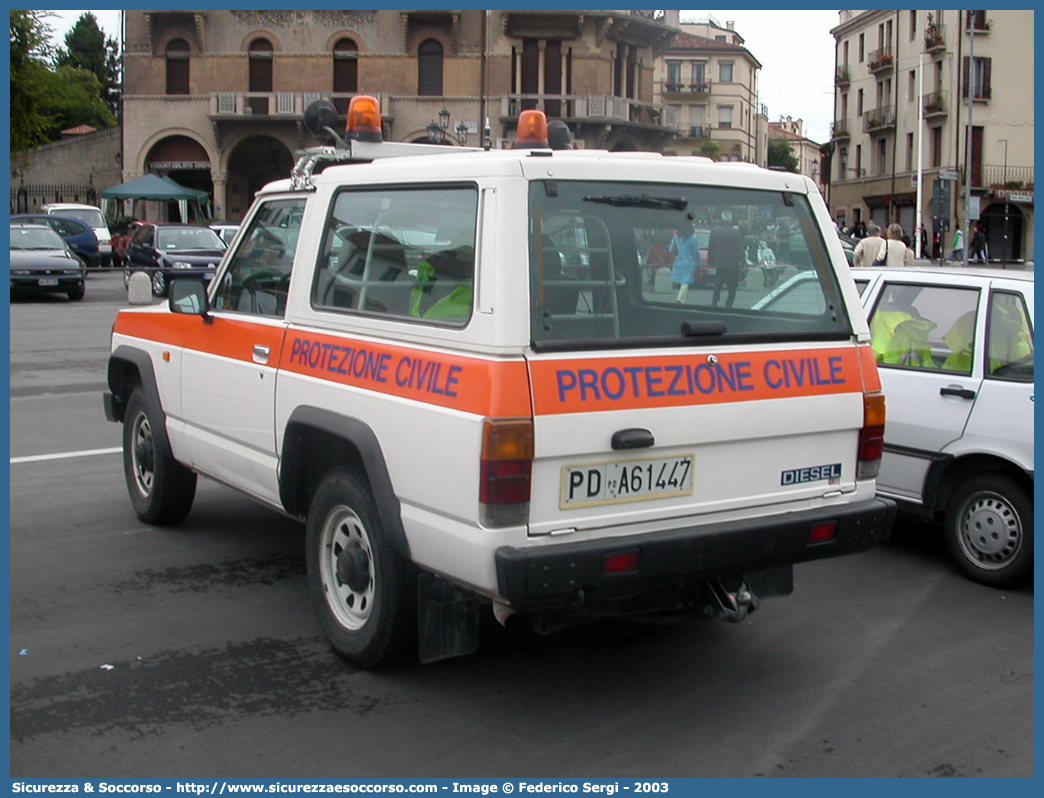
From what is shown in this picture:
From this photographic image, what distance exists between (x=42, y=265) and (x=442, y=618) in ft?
73.2

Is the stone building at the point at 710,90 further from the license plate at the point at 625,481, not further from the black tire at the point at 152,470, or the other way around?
the license plate at the point at 625,481

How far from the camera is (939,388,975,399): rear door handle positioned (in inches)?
234

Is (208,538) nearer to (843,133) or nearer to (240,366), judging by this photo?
(240,366)

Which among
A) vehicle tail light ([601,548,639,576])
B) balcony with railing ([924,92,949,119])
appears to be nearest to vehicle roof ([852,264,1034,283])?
vehicle tail light ([601,548,639,576])

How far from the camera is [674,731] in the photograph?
13.6ft

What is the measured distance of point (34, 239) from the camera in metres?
25.2

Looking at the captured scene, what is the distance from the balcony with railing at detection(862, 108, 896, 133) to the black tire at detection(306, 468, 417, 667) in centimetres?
6433

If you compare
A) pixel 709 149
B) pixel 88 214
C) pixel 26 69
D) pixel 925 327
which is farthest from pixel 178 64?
pixel 925 327

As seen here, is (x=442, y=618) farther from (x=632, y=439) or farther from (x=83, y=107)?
(x=83, y=107)

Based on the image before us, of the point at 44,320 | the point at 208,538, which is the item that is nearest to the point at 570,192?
the point at 208,538

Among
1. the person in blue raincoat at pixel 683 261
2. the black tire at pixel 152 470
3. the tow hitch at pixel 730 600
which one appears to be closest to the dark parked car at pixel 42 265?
the black tire at pixel 152 470

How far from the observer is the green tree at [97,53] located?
87688 millimetres

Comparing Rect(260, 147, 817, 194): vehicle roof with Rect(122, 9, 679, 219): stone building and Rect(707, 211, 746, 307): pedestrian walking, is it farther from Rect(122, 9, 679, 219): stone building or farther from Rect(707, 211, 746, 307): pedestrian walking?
Rect(122, 9, 679, 219): stone building

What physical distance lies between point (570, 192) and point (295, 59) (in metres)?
48.8
